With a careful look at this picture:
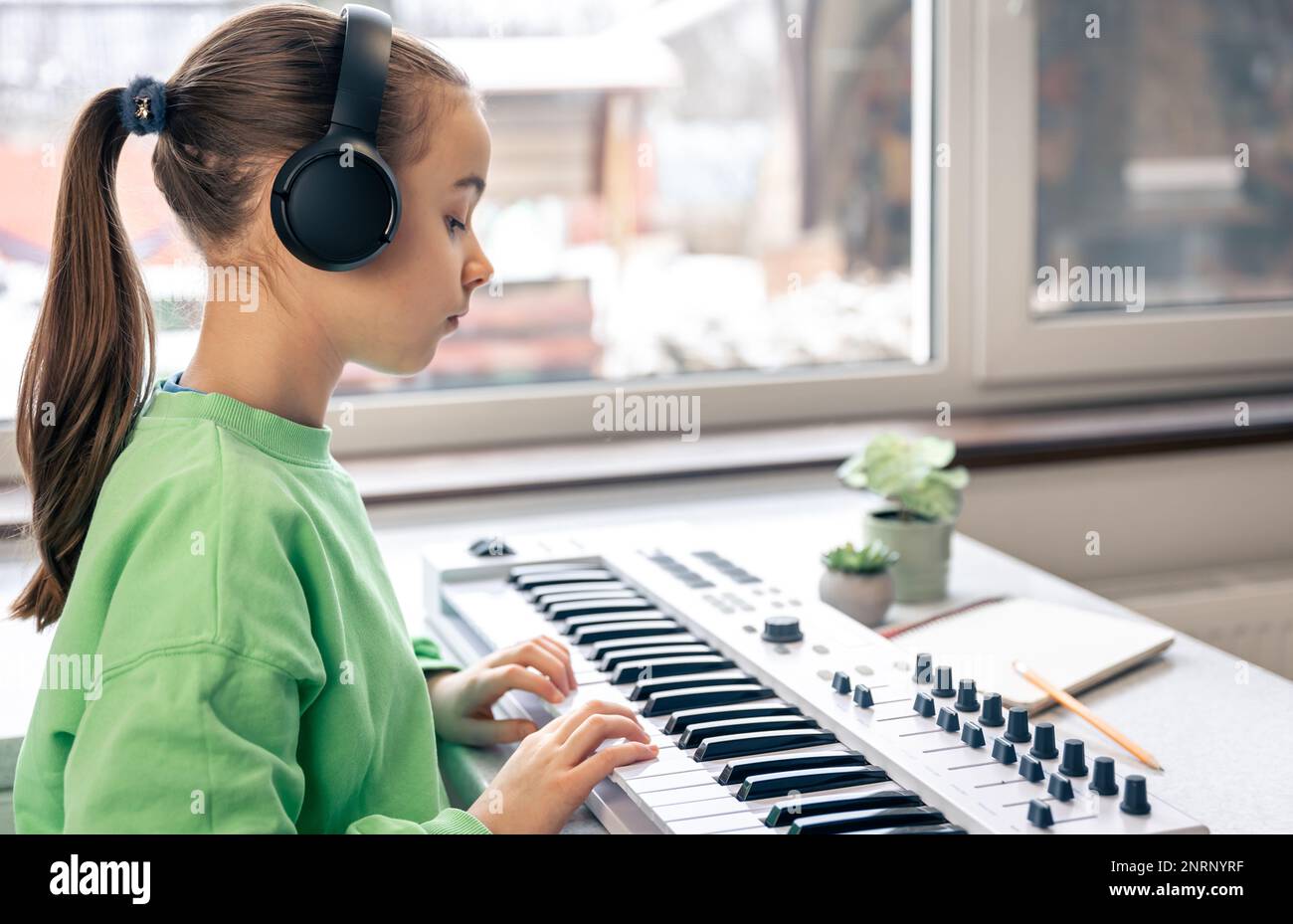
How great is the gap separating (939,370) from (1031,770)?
49.7 inches

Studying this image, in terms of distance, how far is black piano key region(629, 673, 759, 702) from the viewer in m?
0.92

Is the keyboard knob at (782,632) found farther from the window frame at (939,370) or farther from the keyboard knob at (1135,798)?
the window frame at (939,370)

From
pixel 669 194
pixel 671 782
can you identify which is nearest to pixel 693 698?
pixel 671 782

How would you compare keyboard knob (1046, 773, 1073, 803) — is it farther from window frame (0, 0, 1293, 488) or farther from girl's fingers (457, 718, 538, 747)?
window frame (0, 0, 1293, 488)

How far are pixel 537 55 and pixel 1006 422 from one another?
81 cm

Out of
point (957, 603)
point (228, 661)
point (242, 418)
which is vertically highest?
point (242, 418)

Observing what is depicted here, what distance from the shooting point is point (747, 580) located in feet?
3.65

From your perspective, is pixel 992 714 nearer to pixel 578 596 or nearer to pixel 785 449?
pixel 578 596

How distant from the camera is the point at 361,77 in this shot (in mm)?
807

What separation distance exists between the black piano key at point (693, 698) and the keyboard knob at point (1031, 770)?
0.21 meters

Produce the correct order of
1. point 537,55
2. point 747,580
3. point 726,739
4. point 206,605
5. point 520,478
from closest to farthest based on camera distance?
point 206,605 → point 726,739 → point 747,580 → point 520,478 → point 537,55

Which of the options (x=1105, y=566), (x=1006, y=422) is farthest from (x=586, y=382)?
(x=1105, y=566)

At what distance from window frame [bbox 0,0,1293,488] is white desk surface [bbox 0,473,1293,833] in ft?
0.65

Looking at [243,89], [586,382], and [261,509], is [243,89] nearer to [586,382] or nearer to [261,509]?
[261,509]
